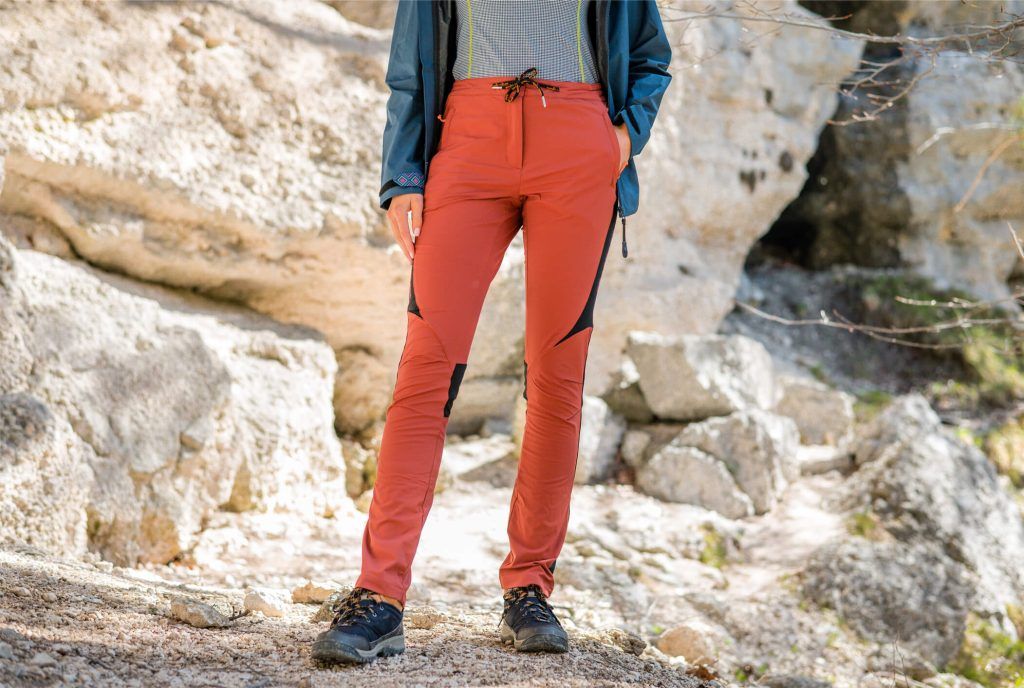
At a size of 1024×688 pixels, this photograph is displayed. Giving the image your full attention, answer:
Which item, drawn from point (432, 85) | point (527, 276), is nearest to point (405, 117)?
point (432, 85)

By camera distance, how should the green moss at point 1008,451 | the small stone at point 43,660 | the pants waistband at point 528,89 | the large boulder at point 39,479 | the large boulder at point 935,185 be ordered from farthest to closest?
the large boulder at point 935,185 < the green moss at point 1008,451 < the large boulder at point 39,479 < the pants waistband at point 528,89 < the small stone at point 43,660

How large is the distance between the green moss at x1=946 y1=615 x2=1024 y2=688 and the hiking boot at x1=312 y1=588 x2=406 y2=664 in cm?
326

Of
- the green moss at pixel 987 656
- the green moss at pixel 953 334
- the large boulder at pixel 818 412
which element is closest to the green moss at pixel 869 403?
the large boulder at pixel 818 412

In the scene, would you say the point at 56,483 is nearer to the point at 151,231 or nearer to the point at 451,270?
the point at 151,231

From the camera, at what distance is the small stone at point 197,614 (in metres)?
2.12

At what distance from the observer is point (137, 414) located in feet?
10.7

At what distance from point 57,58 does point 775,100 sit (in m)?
6.22

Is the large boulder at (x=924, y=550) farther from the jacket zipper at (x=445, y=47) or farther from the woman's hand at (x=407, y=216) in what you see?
the woman's hand at (x=407, y=216)

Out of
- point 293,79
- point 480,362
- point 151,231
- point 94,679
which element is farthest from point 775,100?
point 94,679

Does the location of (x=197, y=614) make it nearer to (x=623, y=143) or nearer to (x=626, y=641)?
(x=626, y=641)

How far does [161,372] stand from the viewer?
11.2 ft

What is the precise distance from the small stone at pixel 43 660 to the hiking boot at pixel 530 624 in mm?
1004

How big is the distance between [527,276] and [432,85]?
55 centimetres

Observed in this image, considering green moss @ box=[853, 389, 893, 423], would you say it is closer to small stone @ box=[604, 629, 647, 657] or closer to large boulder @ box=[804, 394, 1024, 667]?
large boulder @ box=[804, 394, 1024, 667]
